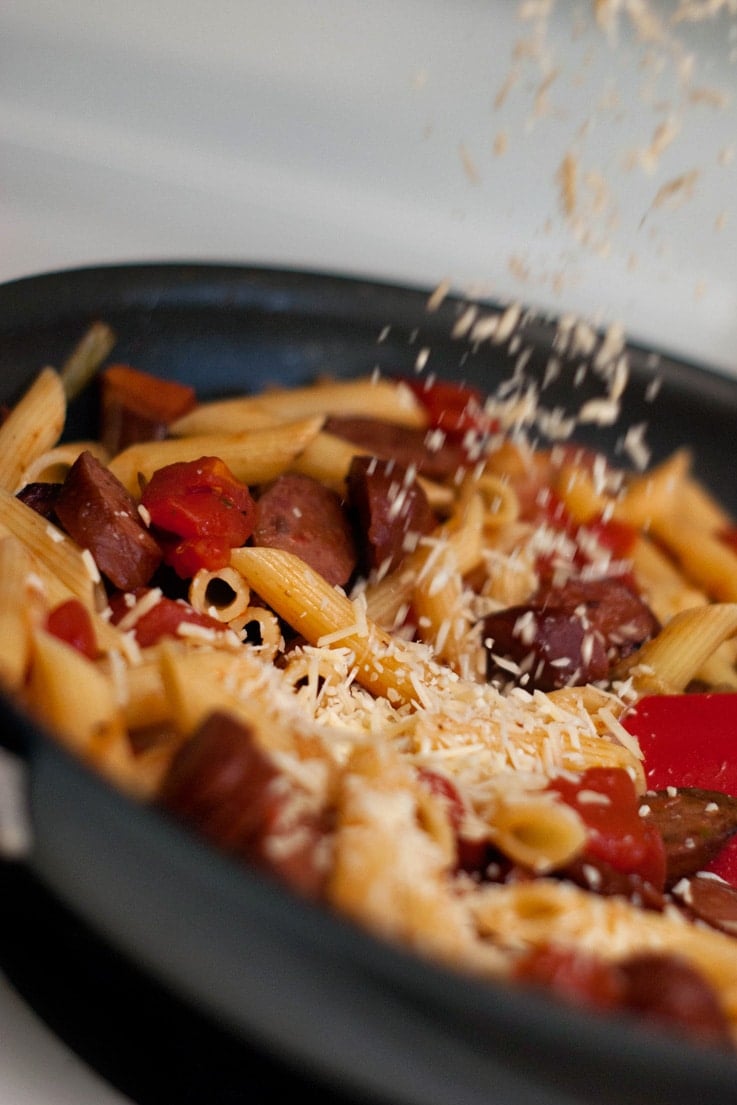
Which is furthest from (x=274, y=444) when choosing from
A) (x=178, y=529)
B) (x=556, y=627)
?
(x=556, y=627)

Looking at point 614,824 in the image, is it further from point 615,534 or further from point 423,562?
point 615,534

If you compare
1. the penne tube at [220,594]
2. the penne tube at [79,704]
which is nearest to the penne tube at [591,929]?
the penne tube at [79,704]

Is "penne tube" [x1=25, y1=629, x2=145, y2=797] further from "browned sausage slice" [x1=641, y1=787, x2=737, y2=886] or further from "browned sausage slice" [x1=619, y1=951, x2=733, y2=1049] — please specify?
"browned sausage slice" [x1=641, y1=787, x2=737, y2=886]

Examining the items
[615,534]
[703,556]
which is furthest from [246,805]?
[703,556]

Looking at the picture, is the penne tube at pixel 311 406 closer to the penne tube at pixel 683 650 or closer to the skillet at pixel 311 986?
the penne tube at pixel 683 650

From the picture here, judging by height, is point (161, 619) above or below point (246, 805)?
below

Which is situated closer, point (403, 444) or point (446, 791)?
point (446, 791)

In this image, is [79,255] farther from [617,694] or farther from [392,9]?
[617,694]
